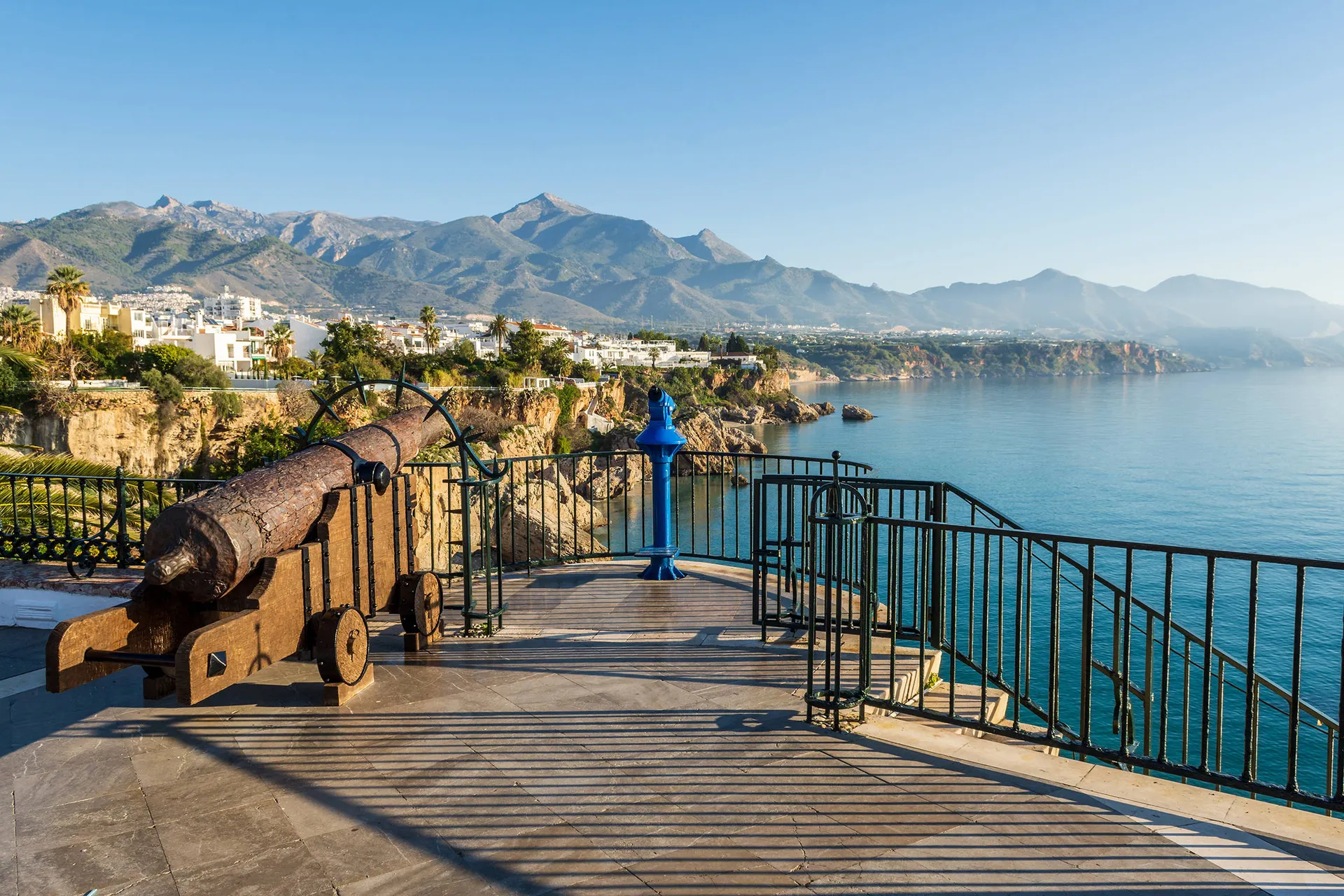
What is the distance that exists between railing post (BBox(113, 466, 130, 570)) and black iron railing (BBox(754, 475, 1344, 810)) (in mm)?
4716

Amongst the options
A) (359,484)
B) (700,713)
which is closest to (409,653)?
(359,484)

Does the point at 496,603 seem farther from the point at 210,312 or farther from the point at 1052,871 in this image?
the point at 210,312

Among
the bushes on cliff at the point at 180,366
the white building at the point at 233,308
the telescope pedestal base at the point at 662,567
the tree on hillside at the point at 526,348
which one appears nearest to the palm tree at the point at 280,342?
the tree on hillside at the point at 526,348

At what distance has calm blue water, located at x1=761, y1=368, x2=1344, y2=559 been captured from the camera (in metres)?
37.1

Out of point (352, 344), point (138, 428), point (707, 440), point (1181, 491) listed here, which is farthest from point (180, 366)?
point (1181, 491)

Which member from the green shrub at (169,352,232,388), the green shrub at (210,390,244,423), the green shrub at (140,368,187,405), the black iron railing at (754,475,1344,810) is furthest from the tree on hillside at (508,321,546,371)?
the black iron railing at (754,475,1344,810)

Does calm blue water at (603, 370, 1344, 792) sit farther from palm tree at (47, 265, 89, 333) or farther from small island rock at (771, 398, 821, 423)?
palm tree at (47, 265, 89, 333)

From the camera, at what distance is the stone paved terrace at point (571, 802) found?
3.25 metres

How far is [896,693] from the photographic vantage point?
5102 mm

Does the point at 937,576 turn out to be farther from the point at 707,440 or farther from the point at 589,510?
the point at 707,440

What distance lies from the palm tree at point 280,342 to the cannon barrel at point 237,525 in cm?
8195

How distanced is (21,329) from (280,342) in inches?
1294

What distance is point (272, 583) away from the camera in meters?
4.62

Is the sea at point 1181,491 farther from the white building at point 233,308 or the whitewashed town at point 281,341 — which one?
the white building at point 233,308
